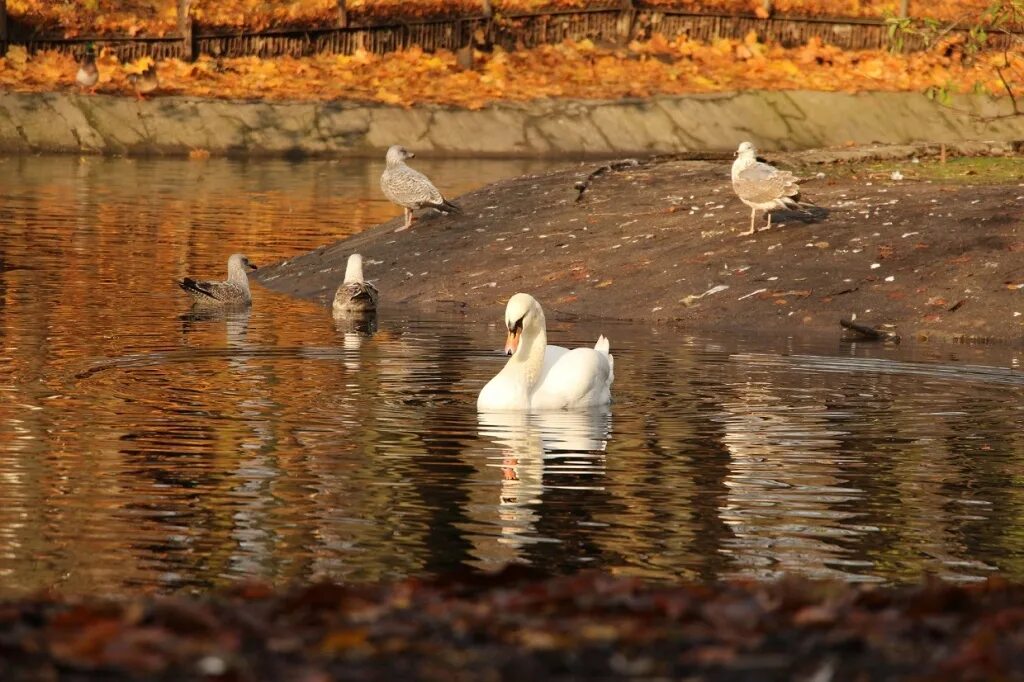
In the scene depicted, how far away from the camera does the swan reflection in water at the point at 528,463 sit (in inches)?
382

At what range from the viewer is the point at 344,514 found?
33.3ft

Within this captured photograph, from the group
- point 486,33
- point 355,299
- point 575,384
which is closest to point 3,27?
point 486,33

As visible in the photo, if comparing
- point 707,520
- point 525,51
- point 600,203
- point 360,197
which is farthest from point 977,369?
point 525,51

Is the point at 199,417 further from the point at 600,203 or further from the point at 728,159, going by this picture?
the point at 728,159

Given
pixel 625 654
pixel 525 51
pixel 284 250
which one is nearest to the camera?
pixel 625 654

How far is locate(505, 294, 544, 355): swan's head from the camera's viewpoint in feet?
45.6

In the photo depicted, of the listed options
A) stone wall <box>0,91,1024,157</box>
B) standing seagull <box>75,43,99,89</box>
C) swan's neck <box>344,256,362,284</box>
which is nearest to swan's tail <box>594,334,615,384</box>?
swan's neck <box>344,256,362,284</box>

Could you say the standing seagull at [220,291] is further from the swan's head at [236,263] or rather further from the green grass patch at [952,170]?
the green grass patch at [952,170]

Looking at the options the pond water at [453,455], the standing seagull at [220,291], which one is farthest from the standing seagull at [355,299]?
the standing seagull at [220,291]

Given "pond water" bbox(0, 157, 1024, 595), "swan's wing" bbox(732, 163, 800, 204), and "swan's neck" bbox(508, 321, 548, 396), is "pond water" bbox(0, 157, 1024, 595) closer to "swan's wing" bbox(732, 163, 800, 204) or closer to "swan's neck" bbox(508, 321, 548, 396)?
"swan's neck" bbox(508, 321, 548, 396)

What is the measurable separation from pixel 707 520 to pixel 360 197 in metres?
23.1

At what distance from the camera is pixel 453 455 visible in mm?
11992

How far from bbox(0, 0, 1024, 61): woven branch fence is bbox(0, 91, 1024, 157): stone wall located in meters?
2.19

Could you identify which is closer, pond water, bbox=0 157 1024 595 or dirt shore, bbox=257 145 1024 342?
pond water, bbox=0 157 1024 595
